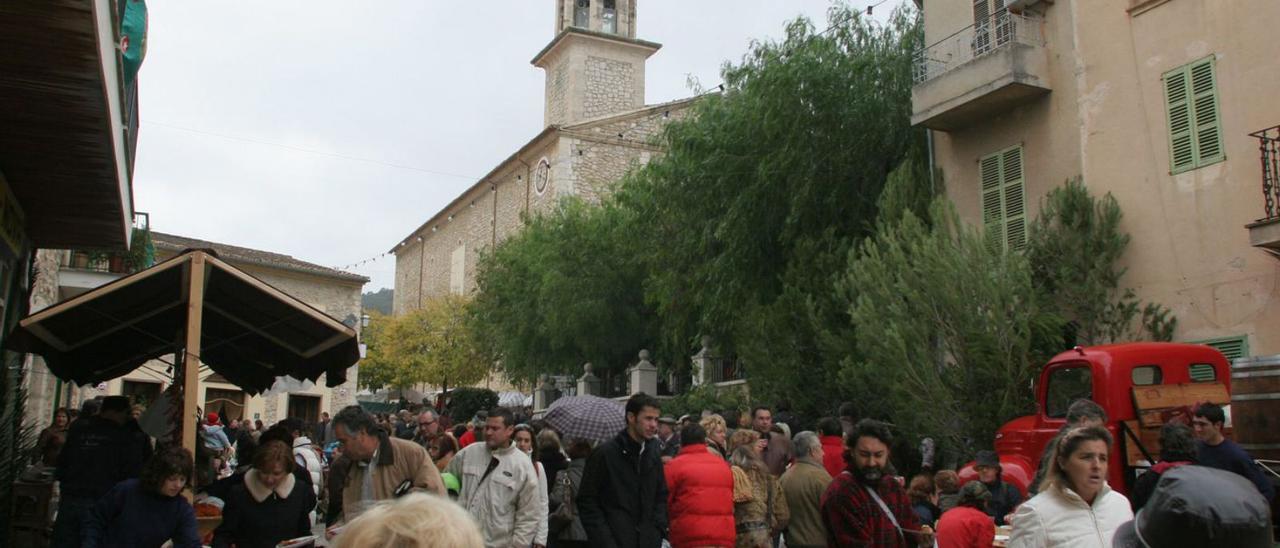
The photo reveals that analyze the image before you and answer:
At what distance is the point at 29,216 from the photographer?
35.2ft

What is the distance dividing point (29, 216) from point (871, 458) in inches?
369

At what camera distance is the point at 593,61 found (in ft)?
160

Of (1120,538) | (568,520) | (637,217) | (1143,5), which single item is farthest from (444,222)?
(1120,538)

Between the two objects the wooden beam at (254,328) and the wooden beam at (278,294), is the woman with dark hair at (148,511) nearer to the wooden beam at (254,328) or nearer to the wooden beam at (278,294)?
the wooden beam at (278,294)

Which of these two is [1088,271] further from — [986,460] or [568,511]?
[568,511]

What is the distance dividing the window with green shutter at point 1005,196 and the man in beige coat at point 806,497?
28.7 feet

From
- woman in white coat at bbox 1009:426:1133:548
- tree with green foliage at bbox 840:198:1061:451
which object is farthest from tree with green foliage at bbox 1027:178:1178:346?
woman in white coat at bbox 1009:426:1133:548

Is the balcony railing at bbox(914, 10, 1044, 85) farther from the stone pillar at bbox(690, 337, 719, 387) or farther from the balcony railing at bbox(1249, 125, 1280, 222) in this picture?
the stone pillar at bbox(690, 337, 719, 387)

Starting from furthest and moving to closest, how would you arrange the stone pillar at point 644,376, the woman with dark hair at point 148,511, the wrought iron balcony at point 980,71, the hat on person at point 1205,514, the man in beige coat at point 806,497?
the stone pillar at point 644,376, the wrought iron balcony at point 980,71, the man in beige coat at point 806,497, the woman with dark hair at point 148,511, the hat on person at point 1205,514

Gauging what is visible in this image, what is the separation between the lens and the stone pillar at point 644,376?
28750 millimetres

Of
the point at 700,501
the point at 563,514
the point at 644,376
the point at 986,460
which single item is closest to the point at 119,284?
the point at 563,514

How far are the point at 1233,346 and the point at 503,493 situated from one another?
403 inches

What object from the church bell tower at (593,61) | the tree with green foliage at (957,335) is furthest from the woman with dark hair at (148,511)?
the church bell tower at (593,61)

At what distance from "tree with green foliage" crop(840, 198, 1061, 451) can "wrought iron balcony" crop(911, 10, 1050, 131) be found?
2383 mm
